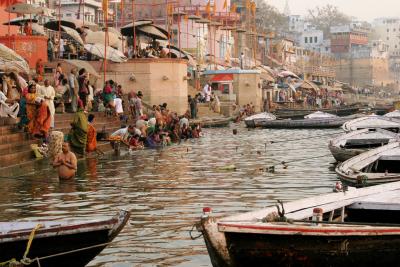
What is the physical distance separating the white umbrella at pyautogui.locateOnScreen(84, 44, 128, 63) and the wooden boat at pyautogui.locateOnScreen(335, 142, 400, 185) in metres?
15.6

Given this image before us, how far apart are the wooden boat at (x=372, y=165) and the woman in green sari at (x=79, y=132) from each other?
6674mm

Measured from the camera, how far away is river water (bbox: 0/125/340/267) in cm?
988

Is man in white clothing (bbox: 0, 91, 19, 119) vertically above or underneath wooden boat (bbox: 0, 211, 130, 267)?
above

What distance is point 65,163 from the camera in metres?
15.4

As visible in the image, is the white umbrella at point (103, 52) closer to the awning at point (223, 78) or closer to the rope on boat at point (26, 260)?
the awning at point (223, 78)

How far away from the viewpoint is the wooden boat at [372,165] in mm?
13227

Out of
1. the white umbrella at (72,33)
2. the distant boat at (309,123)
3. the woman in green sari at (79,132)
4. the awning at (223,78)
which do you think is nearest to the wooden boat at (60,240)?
the woman in green sari at (79,132)

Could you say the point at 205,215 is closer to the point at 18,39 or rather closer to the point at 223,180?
the point at 223,180

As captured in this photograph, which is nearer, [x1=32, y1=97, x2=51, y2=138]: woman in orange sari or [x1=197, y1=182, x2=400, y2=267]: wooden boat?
[x1=197, y1=182, x2=400, y2=267]: wooden boat

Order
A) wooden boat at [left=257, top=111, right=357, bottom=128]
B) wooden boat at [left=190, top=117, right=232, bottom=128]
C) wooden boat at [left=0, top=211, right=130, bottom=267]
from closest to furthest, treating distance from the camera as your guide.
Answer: wooden boat at [left=0, top=211, right=130, bottom=267] → wooden boat at [left=257, top=111, right=357, bottom=128] → wooden boat at [left=190, top=117, right=232, bottom=128]

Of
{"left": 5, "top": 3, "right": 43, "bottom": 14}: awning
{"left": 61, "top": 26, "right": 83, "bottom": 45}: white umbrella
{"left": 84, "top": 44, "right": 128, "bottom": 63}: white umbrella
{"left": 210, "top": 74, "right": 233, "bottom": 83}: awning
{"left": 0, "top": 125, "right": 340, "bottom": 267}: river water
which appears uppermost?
{"left": 5, "top": 3, "right": 43, "bottom": 14}: awning

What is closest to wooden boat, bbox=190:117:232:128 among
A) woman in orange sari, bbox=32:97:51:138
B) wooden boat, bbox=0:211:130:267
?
woman in orange sari, bbox=32:97:51:138

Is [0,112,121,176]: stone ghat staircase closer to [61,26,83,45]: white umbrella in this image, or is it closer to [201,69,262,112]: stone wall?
[61,26,83,45]: white umbrella

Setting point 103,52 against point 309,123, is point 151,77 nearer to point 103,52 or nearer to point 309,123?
point 103,52
